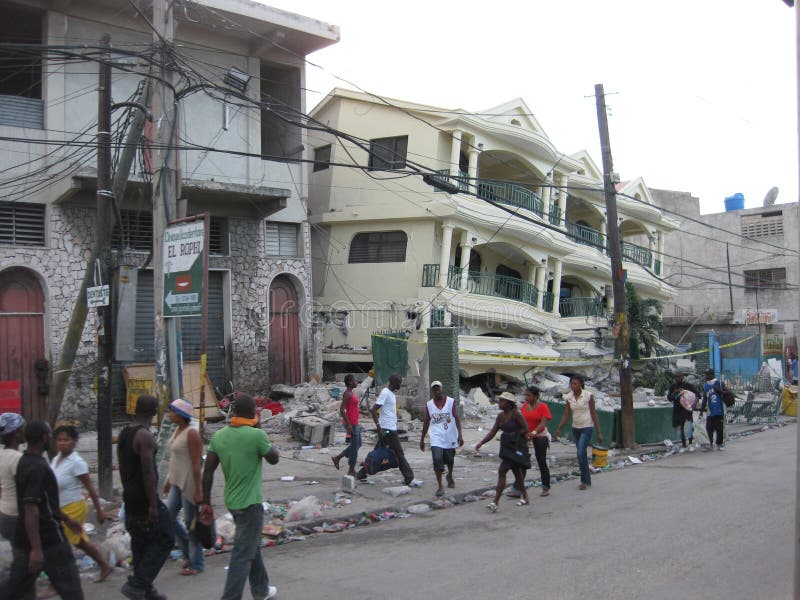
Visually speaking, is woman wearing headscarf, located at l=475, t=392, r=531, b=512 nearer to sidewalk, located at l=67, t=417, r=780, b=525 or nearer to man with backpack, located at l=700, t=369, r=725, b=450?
sidewalk, located at l=67, t=417, r=780, b=525

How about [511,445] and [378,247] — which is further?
[378,247]

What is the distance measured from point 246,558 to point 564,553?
10.7 feet

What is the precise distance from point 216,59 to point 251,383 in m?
8.26

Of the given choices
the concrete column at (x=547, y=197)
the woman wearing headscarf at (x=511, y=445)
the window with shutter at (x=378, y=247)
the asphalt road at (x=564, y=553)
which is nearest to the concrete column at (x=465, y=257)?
the window with shutter at (x=378, y=247)

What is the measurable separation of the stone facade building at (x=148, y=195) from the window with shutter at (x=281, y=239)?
0.04 meters

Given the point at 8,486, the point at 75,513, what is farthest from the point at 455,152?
the point at 8,486

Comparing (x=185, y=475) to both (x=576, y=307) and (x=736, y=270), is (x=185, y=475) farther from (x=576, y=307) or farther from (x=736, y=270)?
(x=736, y=270)

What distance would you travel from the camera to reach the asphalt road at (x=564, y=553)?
6152mm

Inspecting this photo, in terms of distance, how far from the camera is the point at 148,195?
17406 millimetres

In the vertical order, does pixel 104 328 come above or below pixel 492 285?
below

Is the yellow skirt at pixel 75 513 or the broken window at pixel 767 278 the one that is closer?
the yellow skirt at pixel 75 513

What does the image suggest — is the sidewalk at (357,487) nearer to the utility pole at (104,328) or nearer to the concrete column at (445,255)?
the utility pole at (104,328)

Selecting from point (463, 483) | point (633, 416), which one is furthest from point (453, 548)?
point (633, 416)

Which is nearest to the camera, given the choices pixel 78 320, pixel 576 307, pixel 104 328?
pixel 104 328
